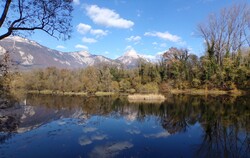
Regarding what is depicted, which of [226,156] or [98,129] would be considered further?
[98,129]

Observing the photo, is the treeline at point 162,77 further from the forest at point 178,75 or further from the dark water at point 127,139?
the dark water at point 127,139

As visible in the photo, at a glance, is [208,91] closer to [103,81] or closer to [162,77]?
[162,77]

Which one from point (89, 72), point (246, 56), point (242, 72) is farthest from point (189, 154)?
point (89, 72)

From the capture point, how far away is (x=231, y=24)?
208 feet

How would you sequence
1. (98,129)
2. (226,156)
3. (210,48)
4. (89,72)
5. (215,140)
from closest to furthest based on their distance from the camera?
(226,156)
(215,140)
(98,129)
(210,48)
(89,72)

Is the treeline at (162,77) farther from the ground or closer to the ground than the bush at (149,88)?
farther from the ground

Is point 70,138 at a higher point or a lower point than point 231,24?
lower

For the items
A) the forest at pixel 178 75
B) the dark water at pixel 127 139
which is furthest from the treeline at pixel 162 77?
the dark water at pixel 127 139

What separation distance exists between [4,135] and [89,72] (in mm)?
57824

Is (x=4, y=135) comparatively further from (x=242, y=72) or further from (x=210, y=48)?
(x=210, y=48)

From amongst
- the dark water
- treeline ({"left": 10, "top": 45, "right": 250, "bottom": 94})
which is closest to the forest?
treeline ({"left": 10, "top": 45, "right": 250, "bottom": 94})

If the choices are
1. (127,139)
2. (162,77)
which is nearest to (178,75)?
Answer: (162,77)

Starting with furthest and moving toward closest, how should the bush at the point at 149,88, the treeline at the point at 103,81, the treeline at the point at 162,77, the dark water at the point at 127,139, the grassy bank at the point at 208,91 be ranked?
1. the treeline at the point at 103,81
2. the bush at the point at 149,88
3. the treeline at the point at 162,77
4. the grassy bank at the point at 208,91
5. the dark water at the point at 127,139

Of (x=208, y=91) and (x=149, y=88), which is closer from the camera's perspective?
(x=208, y=91)
